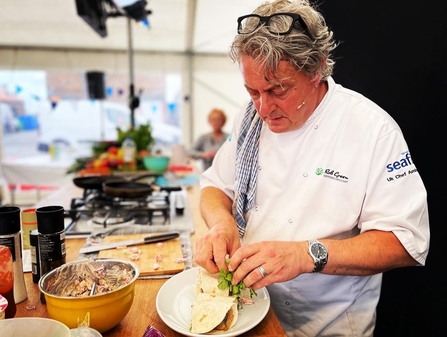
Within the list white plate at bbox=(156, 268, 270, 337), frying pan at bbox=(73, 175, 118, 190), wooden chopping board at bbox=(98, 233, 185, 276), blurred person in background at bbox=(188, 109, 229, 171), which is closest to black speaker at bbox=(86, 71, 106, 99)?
blurred person in background at bbox=(188, 109, 229, 171)

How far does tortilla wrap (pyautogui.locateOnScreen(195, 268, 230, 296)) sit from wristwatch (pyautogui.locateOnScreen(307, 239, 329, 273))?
0.26 m

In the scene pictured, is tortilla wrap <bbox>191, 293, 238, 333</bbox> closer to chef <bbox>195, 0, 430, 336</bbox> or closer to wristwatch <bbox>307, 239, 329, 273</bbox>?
chef <bbox>195, 0, 430, 336</bbox>

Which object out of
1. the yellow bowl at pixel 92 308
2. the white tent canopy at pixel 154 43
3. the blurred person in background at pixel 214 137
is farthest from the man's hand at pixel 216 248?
the blurred person in background at pixel 214 137

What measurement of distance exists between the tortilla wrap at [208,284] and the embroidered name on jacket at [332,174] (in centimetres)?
49

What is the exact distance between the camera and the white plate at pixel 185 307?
92 cm

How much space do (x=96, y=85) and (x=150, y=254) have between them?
5539mm

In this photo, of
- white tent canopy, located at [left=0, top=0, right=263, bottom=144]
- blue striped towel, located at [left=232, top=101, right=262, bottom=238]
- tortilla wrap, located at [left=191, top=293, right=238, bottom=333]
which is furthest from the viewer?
white tent canopy, located at [left=0, top=0, right=263, bottom=144]

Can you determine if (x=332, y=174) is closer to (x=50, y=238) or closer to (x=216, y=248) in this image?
(x=216, y=248)

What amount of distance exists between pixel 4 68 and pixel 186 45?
309 centimetres

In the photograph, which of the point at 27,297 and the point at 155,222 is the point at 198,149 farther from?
the point at 27,297

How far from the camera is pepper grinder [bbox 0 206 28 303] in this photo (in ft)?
3.33

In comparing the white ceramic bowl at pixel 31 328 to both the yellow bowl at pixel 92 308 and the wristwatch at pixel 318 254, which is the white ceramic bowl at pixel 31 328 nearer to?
the yellow bowl at pixel 92 308

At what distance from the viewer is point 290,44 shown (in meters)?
1.09

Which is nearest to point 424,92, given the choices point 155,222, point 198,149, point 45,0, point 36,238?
point 155,222
